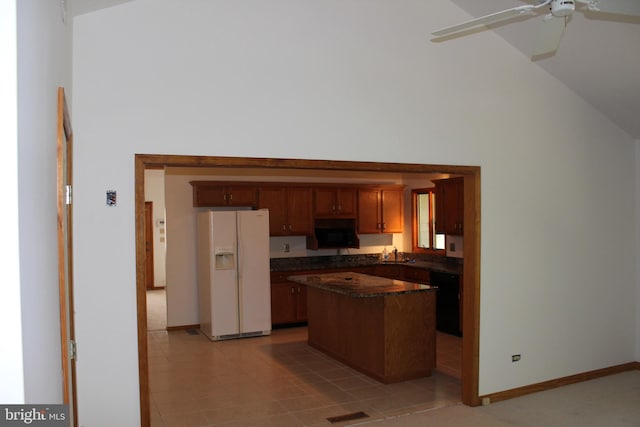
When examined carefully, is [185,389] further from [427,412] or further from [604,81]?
[604,81]

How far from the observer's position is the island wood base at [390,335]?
5.23 metres

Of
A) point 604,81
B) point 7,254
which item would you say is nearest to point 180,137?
point 7,254

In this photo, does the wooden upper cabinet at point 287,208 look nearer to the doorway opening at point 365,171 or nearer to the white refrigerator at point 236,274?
the white refrigerator at point 236,274

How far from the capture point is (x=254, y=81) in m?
3.79

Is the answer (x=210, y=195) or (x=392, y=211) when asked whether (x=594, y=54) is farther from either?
(x=210, y=195)

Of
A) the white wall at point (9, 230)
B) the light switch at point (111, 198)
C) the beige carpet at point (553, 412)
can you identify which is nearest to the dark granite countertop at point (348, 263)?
the beige carpet at point (553, 412)

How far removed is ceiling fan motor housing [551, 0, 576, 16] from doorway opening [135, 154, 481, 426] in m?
1.82

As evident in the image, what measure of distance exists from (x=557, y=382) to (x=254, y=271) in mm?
4037

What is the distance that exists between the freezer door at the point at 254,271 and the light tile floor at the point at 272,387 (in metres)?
0.53

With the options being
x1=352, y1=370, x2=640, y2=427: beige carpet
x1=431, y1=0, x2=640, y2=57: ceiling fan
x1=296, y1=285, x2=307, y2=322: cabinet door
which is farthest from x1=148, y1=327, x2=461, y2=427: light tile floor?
x1=431, y1=0, x2=640, y2=57: ceiling fan

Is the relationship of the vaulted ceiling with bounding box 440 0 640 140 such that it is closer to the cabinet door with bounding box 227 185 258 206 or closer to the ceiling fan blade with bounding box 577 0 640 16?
the ceiling fan blade with bounding box 577 0 640 16

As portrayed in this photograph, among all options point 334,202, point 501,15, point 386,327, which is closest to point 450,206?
point 334,202

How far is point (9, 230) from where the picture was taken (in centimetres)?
118

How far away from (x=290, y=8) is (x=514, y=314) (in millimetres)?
3352
